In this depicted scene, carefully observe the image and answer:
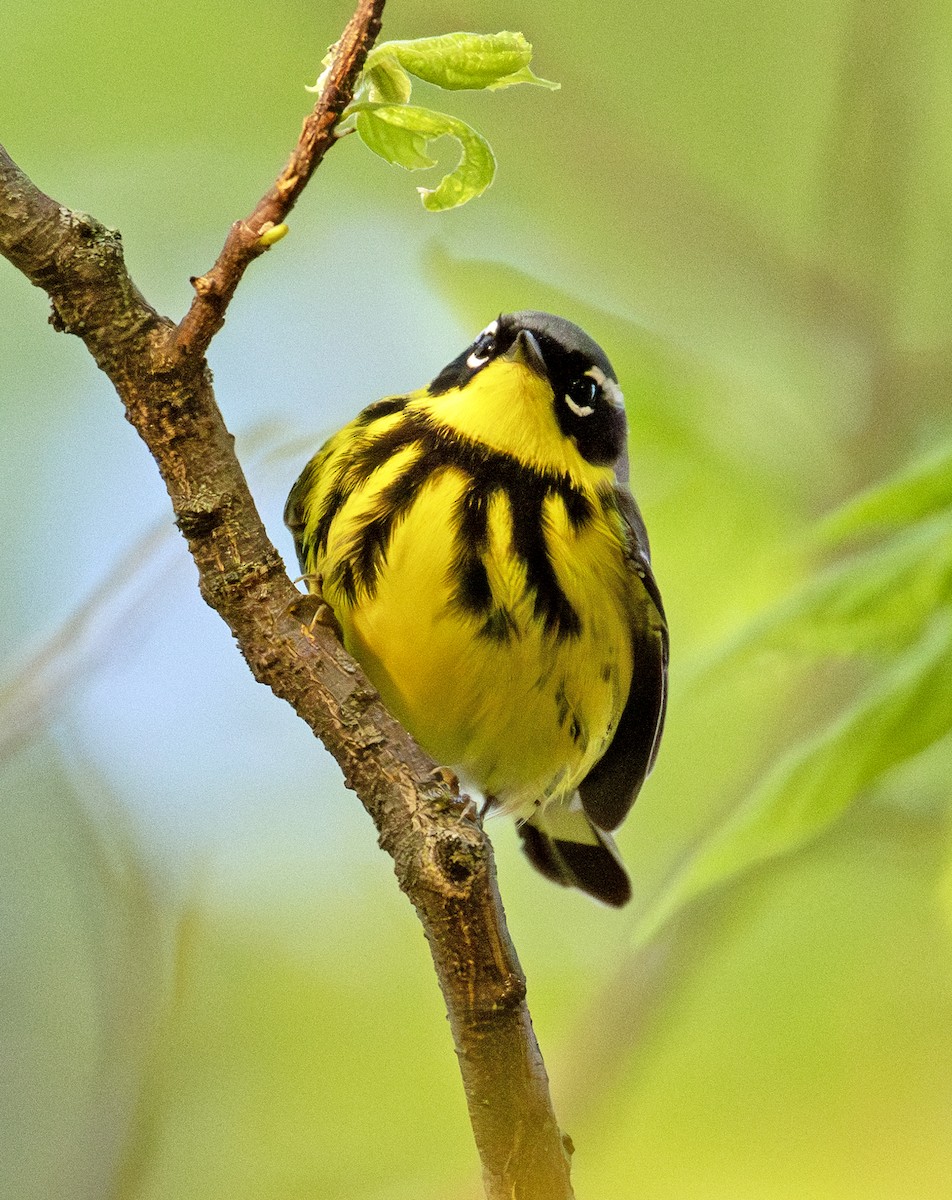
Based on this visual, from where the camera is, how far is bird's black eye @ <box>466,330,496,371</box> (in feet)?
8.95

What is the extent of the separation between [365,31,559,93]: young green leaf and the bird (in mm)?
1087

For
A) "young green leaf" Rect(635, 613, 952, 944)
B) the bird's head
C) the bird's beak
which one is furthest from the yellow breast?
"young green leaf" Rect(635, 613, 952, 944)

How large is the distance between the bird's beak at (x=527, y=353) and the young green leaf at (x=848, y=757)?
121cm

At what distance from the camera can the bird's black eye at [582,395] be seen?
2752 millimetres

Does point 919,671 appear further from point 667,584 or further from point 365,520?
point 667,584

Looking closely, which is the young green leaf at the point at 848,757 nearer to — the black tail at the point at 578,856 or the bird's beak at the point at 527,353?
the bird's beak at the point at 527,353

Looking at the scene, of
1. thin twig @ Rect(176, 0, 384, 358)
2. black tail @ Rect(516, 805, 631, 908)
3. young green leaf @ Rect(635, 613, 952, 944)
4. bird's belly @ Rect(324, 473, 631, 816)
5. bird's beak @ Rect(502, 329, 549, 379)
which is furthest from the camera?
black tail @ Rect(516, 805, 631, 908)

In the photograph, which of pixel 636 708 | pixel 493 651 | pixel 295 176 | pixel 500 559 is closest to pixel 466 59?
pixel 295 176

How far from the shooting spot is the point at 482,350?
2.77 m

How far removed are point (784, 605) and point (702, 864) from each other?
0.36m

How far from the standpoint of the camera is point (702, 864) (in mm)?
1731

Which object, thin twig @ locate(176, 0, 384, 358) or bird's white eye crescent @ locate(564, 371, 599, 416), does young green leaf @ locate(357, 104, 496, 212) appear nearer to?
thin twig @ locate(176, 0, 384, 358)

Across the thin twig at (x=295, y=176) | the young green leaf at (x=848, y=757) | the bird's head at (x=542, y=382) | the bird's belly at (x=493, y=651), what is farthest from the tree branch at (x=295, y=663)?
the bird's head at (x=542, y=382)

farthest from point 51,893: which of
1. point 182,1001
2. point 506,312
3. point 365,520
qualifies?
point 506,312
